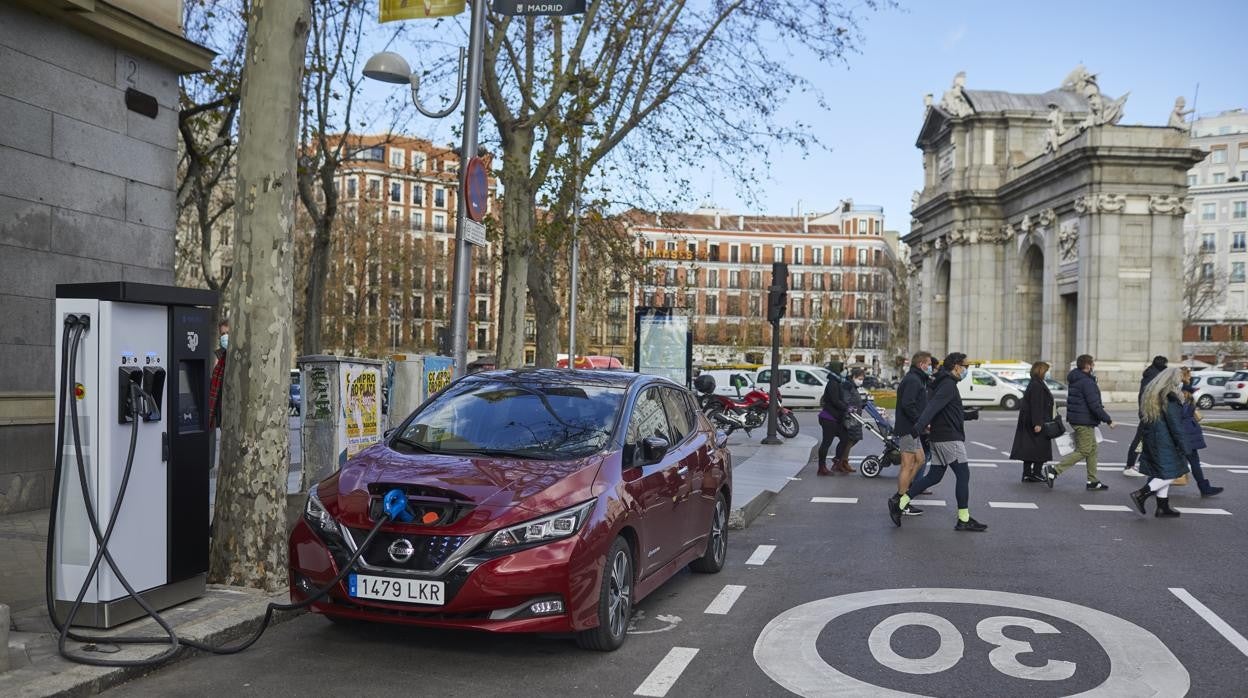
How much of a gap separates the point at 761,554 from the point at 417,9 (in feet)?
20.0

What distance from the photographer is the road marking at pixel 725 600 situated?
23.5ft

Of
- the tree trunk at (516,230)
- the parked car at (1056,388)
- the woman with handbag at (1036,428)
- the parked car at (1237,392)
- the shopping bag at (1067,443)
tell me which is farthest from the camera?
the parked car at (1237,392)

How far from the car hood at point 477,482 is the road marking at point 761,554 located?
3.34 meters

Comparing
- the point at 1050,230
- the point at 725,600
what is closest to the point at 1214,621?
the point at 725,600

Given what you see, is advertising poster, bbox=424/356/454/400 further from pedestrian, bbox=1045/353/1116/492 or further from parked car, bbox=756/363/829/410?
parked car, bbox=756/363/829/410

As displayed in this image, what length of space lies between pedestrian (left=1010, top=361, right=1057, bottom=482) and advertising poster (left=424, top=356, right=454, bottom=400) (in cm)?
815

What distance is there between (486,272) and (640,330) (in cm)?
7545

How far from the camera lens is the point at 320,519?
591 cm

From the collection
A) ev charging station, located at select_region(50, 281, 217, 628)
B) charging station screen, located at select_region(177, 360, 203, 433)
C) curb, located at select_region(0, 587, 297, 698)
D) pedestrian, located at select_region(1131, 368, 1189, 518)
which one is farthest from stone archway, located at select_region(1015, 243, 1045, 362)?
ev charging station, located at select_region(50, 281, 217, 628)

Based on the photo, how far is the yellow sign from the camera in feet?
34.6

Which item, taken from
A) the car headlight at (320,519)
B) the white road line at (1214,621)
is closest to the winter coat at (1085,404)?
the white road line at (1214,621)

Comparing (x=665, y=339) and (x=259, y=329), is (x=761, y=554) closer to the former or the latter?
(x=259, y=329)

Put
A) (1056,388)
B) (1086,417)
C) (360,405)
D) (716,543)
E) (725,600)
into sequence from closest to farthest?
1. (725,600)
2. (716,543)
3. (360,405)
4. (1086,417)
5. (1056,388)

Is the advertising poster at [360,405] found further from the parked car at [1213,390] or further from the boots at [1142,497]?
the parked car at [1213,390]
